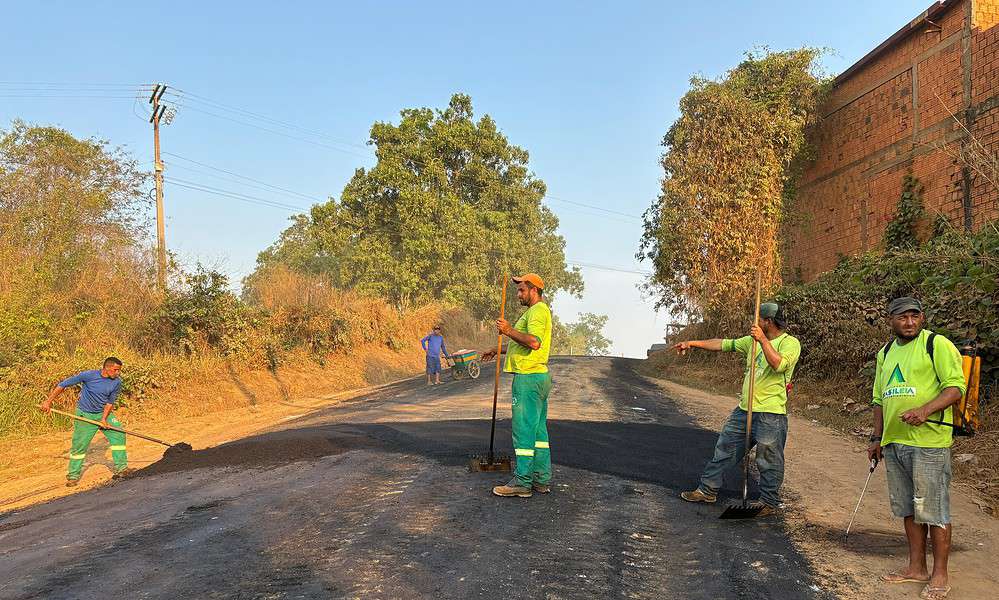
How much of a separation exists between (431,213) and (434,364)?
46.8ft

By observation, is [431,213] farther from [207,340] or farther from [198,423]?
[198,423]

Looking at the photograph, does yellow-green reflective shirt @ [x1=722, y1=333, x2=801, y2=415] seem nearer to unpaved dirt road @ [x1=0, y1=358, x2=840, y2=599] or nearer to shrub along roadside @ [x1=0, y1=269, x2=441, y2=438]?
unpaved dirt road @ [x1=0, y1=358, x2=840, y2=599]

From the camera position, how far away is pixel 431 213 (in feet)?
102

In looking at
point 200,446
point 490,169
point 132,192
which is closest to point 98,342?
point 200,446

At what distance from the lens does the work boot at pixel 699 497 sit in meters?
5.86

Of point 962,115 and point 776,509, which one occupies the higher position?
point 962,115

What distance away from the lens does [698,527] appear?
524 centimetres

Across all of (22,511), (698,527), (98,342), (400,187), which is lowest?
(22,511)

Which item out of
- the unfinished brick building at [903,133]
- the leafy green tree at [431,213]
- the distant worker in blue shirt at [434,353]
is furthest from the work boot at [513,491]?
the leafy green tree at [431,213]

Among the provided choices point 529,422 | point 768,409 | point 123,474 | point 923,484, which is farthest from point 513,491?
point 123,474

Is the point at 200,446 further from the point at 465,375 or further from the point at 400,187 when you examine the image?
the point at 400,187

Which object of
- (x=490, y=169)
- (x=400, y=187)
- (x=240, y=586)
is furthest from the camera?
(x=490, y=169)

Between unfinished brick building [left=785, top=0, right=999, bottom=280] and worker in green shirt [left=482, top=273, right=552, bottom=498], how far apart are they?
1028cm

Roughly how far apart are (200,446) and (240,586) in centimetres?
716
